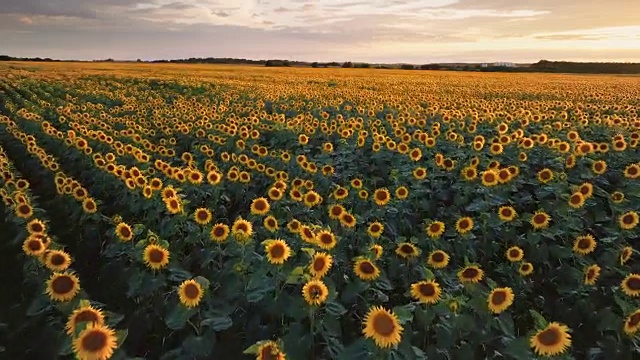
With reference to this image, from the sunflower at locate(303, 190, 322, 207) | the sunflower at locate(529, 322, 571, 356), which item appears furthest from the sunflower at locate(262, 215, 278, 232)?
the sunflower at locate(529, 322, 571, 356)

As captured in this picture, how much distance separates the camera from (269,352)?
10.6ft

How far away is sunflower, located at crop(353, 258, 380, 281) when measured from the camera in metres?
4.59

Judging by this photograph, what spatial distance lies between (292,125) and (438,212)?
6.23m

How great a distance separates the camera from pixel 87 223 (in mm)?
7504

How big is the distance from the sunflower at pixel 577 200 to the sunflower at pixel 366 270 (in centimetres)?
340

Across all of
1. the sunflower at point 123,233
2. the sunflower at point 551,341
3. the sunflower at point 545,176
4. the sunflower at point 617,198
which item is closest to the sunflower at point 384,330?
the sunflower at point 551,341

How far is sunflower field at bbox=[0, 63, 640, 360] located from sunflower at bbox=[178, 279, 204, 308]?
0.01 m

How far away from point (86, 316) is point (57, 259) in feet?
4.69

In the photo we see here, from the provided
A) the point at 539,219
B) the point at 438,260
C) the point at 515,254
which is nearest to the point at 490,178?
the point at 539,219

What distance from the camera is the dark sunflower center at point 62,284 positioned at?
4074mm

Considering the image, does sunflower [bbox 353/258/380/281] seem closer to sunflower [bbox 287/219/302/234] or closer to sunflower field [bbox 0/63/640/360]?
sunflower field [bbox 0/63/640/360]

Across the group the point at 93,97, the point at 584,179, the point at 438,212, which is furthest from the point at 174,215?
the point at 93,97

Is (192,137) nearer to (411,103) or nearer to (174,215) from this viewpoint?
(174,215)

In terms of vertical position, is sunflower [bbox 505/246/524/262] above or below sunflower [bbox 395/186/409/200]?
below
